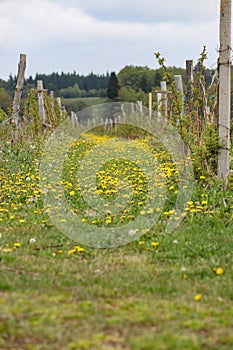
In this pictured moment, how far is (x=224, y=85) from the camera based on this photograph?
625 cm

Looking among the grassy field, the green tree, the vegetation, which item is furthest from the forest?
the grassy field

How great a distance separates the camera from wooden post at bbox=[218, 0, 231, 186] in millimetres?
6199

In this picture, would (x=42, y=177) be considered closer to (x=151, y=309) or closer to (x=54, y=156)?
(x=54, y=156)

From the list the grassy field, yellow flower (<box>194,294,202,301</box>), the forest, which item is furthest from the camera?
the forest

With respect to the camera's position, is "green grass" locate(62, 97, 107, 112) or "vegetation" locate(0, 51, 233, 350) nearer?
"vegetation" locate(0, 51, 233, 350)

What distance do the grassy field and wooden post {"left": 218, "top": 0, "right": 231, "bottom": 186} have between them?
381mm

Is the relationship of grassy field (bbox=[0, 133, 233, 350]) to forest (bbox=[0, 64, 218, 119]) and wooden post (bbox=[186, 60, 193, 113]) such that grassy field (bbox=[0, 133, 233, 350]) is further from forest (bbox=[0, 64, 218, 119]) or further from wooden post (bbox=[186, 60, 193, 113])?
forest (bbox=[0, 64, 218, 119])

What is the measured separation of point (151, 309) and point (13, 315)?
3.11 ft

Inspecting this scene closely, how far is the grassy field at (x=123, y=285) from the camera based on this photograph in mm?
2893

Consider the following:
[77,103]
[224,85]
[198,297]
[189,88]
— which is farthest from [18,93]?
[77,103]

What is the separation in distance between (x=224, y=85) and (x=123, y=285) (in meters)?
3.46

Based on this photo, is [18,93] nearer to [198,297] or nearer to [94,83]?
[198,297]

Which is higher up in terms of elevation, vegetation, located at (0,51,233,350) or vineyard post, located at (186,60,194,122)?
vineyard post, located at (186,60,194,122)

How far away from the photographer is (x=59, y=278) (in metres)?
3.98
